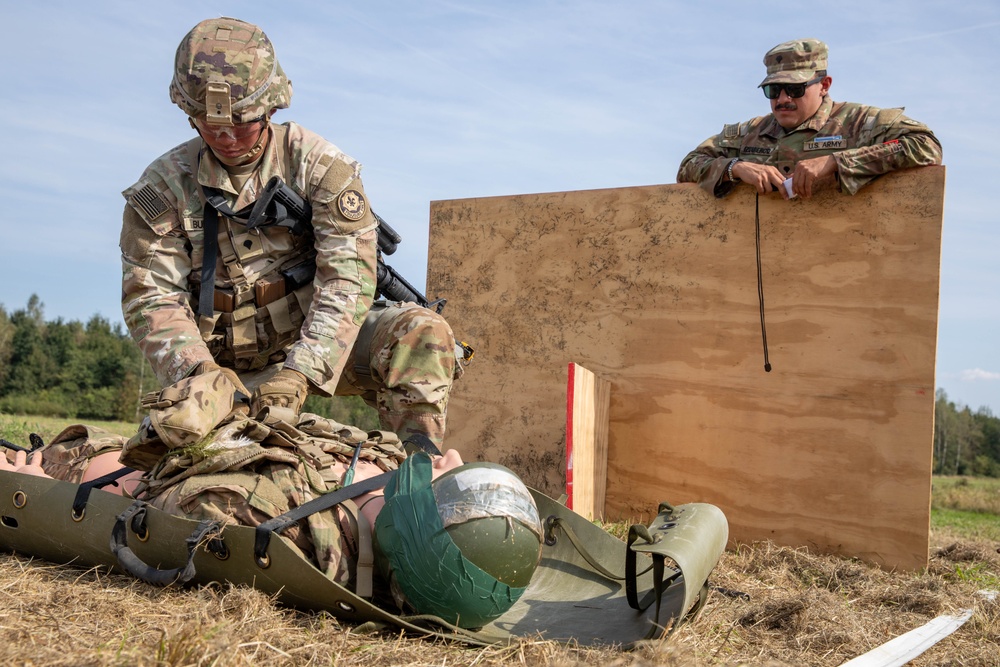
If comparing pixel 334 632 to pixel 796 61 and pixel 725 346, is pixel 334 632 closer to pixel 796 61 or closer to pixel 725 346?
pixel 725 346

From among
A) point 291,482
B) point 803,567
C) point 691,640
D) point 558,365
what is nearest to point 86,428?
point 291,482

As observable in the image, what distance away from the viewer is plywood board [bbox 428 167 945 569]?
4836 millimetres

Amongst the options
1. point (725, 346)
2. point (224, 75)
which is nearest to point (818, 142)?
point (725, 346)

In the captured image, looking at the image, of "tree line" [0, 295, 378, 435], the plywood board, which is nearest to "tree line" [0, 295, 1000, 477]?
"tree line" [0, 295, 378, 435]

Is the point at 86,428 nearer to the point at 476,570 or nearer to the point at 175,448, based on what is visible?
the point at 175,448

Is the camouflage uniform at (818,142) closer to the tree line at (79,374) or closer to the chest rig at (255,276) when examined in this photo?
the chest rig at (255,276)

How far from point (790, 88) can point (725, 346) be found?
154 centimetres

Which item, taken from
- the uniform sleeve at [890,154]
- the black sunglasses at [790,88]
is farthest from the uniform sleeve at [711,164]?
the uniform sleeve at [890,154]

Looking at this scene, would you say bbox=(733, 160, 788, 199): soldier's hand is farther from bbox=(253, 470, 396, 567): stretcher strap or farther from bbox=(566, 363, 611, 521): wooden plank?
bbox=(253, 470, 396, 567): stretcher strap

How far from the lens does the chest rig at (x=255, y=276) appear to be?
4160 mm

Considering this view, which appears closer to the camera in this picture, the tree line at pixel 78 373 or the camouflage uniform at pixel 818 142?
the camouflage uniform at pixel 818 142

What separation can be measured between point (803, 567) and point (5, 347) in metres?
42.3

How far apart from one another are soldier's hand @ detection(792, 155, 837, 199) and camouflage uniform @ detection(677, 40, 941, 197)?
54 millimetres

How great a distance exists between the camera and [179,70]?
3848mm
